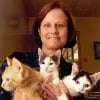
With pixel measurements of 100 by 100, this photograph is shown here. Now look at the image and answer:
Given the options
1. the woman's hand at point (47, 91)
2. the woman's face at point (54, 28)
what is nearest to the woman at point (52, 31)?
the woman's face at point (54, 28)

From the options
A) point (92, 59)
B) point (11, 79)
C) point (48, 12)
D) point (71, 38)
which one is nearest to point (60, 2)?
point (48, 12)

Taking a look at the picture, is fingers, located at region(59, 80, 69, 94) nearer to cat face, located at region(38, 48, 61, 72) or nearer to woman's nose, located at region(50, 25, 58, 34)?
cat face, located at region(38, 48, 61, 72)

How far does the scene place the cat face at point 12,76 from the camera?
1144 millimetres

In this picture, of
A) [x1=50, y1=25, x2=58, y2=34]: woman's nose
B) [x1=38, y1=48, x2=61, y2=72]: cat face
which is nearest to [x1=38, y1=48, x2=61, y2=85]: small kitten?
[x1=38, y1=48, x2=61, y2=72]: cat face

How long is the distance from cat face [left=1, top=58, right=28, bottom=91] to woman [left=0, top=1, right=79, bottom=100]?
3 centimetres

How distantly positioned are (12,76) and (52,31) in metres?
0.27

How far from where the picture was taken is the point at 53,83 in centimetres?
116

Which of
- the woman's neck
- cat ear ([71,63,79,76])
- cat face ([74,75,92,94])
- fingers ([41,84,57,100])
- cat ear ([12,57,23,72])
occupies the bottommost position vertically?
fingers ([41,84,57,100])

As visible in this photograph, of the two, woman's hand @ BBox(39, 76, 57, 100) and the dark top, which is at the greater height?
the dark top

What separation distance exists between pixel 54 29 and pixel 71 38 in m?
0.09

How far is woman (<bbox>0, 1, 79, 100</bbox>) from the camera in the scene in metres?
1.19

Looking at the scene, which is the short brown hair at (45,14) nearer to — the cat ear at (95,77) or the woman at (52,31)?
the woman at (52,31)

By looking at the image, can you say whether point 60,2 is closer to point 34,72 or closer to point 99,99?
point 34,72

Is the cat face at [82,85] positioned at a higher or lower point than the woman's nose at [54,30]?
lower
